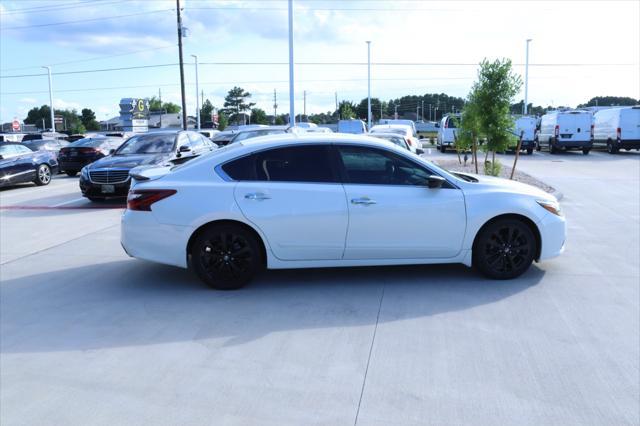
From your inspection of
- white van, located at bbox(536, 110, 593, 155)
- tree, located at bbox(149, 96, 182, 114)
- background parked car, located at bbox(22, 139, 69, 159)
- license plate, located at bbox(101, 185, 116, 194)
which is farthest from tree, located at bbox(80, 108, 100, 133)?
license plate, located at bbox(101, 185, 116, 194)

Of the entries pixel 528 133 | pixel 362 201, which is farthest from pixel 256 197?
pixel 528 133

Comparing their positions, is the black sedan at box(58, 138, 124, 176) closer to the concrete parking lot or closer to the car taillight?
the concrete parking lot

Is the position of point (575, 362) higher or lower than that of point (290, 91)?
lower

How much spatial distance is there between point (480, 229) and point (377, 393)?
2824 mm

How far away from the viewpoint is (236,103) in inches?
4235

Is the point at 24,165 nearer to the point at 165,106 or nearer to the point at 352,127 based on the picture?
the point at 352,127

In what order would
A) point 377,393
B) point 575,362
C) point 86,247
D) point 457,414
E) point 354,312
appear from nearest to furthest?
point 457,414 → point 377,393 → point 575,362 → point 354,312 → point 86,247

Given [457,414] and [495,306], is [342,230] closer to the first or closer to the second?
[495,306]

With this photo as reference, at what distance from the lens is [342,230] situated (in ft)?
19.1

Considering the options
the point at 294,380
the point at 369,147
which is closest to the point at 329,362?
the point at 294,380

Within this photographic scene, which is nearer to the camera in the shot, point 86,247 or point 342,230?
point 342,230

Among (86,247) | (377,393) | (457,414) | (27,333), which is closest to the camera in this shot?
(457,414)

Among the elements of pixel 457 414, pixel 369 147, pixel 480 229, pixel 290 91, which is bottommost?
pixel 457 414

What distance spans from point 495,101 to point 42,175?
13.2m
